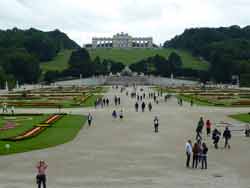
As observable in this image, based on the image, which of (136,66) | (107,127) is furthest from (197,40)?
(107,127)

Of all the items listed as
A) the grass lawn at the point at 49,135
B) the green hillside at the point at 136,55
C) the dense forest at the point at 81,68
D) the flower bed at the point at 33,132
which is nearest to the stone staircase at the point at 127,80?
the dense forest at the point at 81,68

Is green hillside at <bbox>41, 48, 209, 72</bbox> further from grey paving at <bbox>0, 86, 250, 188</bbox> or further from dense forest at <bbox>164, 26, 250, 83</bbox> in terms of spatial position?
grey paving at <bbox>0, 86, 250, 188</bbox>

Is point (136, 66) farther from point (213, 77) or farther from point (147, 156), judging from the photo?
point (147, 156)

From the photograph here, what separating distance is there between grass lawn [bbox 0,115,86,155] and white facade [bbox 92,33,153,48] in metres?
158

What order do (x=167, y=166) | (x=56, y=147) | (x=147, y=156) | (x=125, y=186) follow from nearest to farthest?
(x=125, y=186)
(x=167, y=166)
(x=147, y=156)
(x=56, y=147)

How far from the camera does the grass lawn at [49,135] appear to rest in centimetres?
1931

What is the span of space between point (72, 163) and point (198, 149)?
3854 millimetres

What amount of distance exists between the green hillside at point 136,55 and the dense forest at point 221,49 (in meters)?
2.54

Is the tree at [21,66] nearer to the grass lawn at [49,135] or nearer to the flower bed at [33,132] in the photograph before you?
the grass lawn at [49,135]

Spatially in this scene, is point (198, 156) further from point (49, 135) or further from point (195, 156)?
point (49, 135)

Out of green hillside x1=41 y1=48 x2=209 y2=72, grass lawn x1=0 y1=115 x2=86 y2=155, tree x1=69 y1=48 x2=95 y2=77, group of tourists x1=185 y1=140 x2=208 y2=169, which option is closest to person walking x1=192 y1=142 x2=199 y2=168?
group of tourists x1=185 y1=140 x2=208 y2=169

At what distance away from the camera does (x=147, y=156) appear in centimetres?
1747

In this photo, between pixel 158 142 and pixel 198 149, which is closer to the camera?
pixel 198 149

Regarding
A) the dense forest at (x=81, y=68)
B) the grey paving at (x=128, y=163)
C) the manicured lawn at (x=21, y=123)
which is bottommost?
the grey paving at (x=128, y=163)
